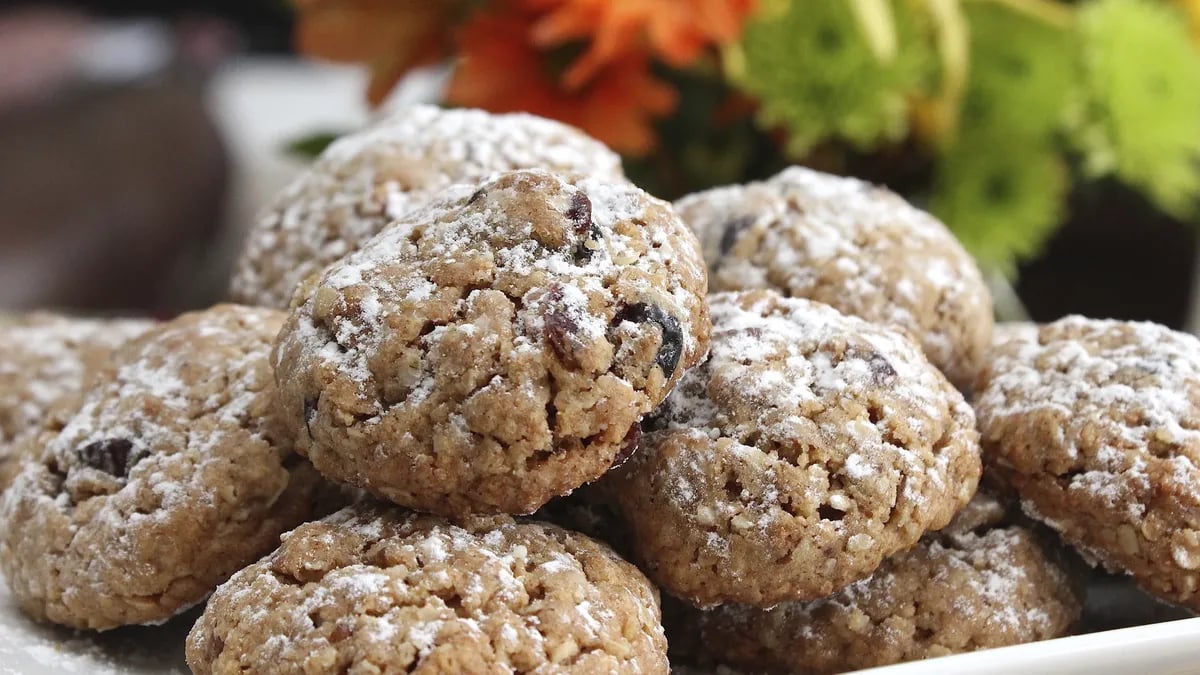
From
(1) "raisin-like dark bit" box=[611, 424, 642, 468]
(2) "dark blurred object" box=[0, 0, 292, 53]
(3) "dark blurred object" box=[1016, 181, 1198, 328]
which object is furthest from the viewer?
(2) "dark blurred object" box=[0, 0, 292, 53]

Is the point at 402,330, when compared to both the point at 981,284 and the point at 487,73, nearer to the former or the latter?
the point at 981,284

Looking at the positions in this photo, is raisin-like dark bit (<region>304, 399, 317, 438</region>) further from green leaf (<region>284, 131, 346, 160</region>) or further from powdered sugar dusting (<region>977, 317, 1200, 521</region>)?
green leaf (<region>284, 131, 346, 160</region>)

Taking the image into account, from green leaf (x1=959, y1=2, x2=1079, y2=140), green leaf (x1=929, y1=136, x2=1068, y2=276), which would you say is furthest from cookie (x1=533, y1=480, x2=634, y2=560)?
green leaf (x1=959, y1=2, x2=1079, y2=140)

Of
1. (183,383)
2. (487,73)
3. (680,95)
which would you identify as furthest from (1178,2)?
(183,383)

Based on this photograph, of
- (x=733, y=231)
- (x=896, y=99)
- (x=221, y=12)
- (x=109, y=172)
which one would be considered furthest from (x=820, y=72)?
(x=221, y=12)

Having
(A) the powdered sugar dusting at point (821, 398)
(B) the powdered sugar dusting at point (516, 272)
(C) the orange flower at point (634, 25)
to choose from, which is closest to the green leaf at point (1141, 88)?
(C) the orange flower at point (634, 25)

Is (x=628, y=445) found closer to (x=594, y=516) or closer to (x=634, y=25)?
(x=594, y=516)
